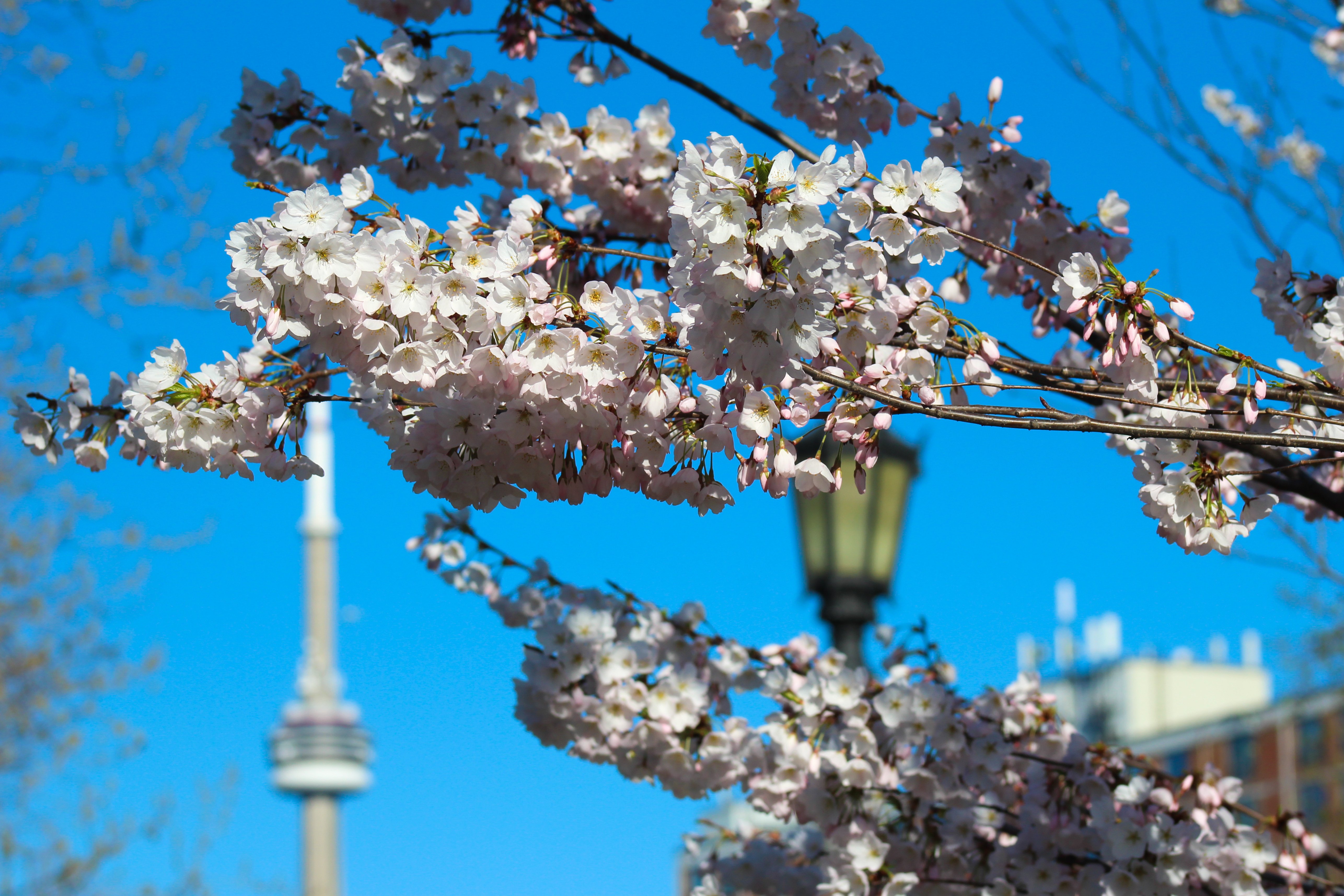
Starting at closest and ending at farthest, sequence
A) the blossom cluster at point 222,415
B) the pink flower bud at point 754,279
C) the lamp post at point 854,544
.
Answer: the pink flower bud at point 754,279
the blossom cluster at point 222,415
the lamp post at point 854,544

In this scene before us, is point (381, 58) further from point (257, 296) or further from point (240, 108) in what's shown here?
point (257, 296)

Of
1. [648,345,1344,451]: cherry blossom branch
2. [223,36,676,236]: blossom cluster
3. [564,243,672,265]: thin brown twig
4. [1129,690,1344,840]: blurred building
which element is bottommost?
[648,345,1344,451]: cherry blossom branch

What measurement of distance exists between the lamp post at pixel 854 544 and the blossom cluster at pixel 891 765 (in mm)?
757

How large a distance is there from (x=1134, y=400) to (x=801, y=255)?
0.77 m

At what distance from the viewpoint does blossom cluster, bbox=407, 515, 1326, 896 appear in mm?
4004

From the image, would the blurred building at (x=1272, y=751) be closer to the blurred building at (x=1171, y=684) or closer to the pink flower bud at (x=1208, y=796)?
the blurred building at (x=1171, y=684)

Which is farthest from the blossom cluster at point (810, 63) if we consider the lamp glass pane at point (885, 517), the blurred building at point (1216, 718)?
the blurred building at point (1216, 718)

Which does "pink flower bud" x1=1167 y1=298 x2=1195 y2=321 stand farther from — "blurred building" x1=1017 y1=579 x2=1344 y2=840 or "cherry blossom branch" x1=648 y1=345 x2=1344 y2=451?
"blurred building" x1=1017 y1=579 x2=1344 y2=840

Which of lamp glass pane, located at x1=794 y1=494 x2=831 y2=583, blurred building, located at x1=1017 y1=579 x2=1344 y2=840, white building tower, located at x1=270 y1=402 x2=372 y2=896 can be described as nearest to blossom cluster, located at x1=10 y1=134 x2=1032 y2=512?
lamp glass pane, located at x1=794 y1=494 x2=831 y2=583

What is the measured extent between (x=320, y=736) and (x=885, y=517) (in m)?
87.1

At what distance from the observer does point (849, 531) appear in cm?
592

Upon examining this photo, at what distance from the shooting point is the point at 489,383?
7.91ft

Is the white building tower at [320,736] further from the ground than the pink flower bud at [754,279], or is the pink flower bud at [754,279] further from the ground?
the white building tower at [320,736]

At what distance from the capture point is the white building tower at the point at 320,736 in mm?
87500
